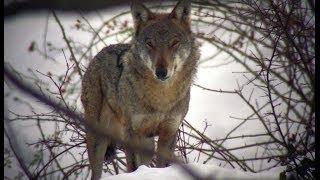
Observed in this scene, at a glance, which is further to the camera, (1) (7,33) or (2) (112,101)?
(1) (7,33)

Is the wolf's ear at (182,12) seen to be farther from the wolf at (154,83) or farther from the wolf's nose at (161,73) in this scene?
the wolf's nose at (161,73)

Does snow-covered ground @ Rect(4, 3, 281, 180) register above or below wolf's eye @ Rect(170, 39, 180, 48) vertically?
above

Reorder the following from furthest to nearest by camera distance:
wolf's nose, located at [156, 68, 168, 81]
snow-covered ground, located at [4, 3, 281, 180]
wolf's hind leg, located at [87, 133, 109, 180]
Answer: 1. snow-covered ground, located at [4, 3, 281, 180]
2. wolf's hind leg, located at [87, 133, 109, 180]
3. wolf's nose, located at [156, 68, 168, 81]

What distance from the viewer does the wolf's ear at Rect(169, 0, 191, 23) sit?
539 centimetres

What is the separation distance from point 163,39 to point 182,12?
19.9 inches

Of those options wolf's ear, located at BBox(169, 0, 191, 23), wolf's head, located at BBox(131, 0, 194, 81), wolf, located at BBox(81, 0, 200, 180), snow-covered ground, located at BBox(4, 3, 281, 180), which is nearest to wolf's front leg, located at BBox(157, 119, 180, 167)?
wolf, located at BBox(81, 0, 200, 180)

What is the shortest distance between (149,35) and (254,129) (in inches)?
171

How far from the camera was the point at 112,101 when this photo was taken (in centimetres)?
580

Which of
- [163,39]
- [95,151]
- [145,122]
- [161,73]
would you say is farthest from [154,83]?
[95,151]

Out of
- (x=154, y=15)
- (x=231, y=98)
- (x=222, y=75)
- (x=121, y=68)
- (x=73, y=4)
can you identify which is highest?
(x=222, y=75)

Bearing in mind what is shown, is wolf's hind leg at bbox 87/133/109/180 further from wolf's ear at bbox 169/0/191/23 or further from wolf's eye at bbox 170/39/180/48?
wolf's ear at bbox 169/0/191/23

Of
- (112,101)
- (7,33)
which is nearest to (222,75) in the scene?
(112,101)

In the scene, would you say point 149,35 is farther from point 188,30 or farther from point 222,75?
point 222,75
